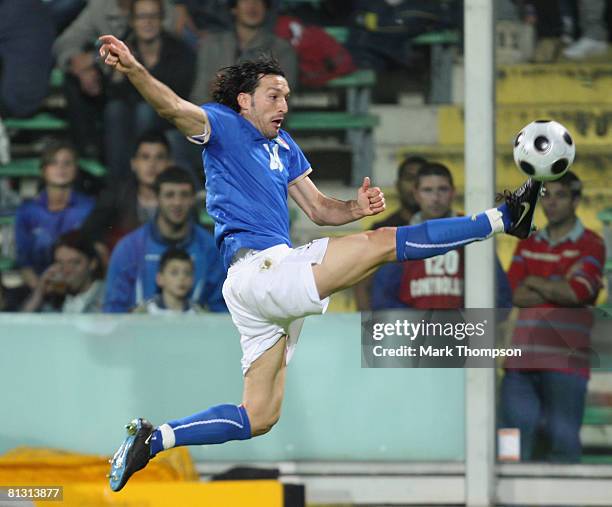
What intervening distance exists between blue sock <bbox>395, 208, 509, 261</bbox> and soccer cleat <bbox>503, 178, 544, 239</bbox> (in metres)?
0.03

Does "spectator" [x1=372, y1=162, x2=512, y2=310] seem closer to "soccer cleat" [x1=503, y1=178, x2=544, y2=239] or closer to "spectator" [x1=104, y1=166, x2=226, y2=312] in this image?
"spectator" [x1=104, y1=166, x2=226, y2=312]

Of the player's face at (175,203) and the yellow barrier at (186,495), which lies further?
the player's face at (175,203)

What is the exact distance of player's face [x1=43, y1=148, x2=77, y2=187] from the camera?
7.46 metres

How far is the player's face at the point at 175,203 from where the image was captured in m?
7.36

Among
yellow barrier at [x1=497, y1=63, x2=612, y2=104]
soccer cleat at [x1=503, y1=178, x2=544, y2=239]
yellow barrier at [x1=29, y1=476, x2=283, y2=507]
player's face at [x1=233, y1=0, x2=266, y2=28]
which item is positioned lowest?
yellow barrier at [x1=29, y1=476, x2=283, y2=507]

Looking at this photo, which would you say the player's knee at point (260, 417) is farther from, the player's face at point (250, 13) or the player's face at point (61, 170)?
the player's face at point (250, 13)

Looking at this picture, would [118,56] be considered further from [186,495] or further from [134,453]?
[186,495]

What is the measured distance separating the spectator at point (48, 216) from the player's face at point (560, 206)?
230cm

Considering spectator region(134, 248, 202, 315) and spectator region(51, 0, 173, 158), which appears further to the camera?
spectator region(51, 0, 173, 158)

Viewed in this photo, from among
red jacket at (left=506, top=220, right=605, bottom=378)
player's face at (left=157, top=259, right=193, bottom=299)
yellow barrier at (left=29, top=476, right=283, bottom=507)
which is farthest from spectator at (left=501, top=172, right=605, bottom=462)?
player's face at (left=157, top=259, right=193, bottom=299)

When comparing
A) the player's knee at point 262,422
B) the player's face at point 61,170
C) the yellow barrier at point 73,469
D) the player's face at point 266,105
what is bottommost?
the yellow barrier at point 73,469

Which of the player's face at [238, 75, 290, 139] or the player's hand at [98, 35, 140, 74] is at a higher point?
the player's hand at [98, 35, 140, 74]

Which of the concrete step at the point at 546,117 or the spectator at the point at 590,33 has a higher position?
the spectator at the point at 590,33

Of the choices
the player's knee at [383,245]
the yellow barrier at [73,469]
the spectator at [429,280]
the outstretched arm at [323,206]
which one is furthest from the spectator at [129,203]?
the player's knee at [383,245]
